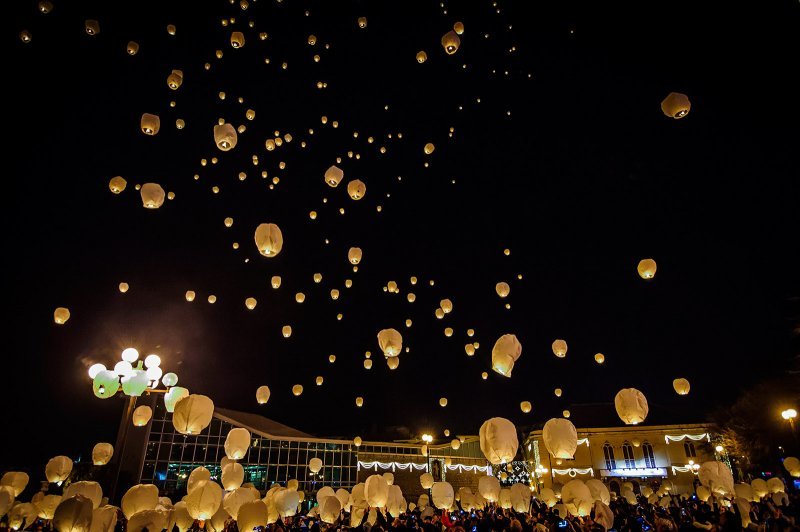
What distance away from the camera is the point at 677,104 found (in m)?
6.30

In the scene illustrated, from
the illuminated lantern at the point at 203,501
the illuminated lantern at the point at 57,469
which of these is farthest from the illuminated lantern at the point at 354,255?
the illuminated lantern at the point at 57,469

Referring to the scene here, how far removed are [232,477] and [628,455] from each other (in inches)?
1070

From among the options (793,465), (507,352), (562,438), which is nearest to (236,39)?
(507,352)

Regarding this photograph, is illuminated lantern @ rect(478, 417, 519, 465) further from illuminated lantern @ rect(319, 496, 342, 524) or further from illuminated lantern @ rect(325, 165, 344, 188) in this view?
illuminated lantern @ rect(325, 165, 344, 188)

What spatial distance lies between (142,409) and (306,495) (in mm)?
12959

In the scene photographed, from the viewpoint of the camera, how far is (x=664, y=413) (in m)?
30.0

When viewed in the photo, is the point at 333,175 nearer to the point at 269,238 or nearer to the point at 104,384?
the point at 269,238

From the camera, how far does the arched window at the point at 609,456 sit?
91.7 ft

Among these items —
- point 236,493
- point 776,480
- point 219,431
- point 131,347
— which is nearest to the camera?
point 236,493

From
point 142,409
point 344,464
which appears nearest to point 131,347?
point 142,409

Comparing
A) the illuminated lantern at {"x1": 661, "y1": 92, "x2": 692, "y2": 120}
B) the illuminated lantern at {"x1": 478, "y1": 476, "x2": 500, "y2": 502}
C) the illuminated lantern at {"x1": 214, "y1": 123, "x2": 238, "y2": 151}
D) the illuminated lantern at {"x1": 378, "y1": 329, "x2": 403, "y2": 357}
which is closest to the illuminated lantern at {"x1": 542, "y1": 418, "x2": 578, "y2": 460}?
the illuminated lantern at {"x1": 378, "y1": 329, "x2": 403, "y2": 357}

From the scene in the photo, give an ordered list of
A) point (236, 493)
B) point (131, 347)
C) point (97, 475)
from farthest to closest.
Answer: point (97, 475) < point (131, 347) < point (236, 493)

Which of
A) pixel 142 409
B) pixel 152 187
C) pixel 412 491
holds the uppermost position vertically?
pixel 152 187

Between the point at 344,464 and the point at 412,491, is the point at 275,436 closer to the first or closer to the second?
the point at 344,464
